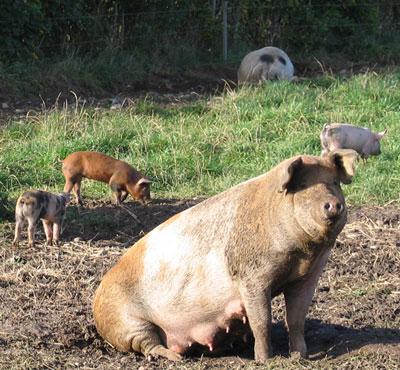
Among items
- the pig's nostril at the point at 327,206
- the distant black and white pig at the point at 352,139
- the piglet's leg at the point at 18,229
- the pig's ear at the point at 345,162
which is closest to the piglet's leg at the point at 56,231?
the piglet's leg at the point at 18,229

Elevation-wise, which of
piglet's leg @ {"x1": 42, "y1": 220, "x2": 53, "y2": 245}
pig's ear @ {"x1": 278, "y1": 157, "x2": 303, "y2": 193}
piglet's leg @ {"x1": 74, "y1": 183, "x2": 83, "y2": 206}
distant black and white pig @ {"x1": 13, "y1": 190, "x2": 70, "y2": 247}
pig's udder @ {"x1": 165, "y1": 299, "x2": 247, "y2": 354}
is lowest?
piglet's leg @ {"x1": 74, "y1": 183, "x2": 83, "y2": 206}

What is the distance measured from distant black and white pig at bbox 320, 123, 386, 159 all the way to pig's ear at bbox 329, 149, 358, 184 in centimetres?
531

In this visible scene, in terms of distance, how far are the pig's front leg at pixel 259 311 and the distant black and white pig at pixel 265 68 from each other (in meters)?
10.7

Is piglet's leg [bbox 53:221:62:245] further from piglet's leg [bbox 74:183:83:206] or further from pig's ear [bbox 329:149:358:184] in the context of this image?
pig's ear [bbox 329:149:358:184]

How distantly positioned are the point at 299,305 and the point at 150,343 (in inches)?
34.8

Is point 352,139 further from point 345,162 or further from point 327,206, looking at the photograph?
point 327,206

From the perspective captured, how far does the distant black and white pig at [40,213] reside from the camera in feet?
27.1

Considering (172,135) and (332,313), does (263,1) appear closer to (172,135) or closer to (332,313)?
(172,135)

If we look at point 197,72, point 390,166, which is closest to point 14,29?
point 197,72

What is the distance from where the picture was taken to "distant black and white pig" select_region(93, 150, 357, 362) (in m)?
5.29

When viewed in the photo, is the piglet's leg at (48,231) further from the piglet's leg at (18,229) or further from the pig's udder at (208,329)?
the pig's udder at (208,329)

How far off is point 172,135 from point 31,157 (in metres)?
1.55

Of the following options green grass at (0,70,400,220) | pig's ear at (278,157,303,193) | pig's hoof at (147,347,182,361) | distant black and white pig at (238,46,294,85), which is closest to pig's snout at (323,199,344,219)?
pig's ear at (278,157,303,193)

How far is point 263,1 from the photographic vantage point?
65.8 ft
